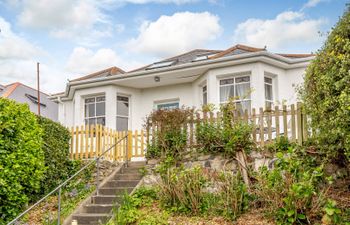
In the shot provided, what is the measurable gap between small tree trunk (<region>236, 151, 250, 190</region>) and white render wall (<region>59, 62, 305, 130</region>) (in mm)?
3588

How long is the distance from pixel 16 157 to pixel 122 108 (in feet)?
23.2

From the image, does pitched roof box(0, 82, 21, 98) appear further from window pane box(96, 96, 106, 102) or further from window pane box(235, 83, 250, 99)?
window pane box(235, 83, 250, 99)

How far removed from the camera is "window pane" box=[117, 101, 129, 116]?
531 inches

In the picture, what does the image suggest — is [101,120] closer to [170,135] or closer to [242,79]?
[170,135]

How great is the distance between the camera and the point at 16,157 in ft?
22.0

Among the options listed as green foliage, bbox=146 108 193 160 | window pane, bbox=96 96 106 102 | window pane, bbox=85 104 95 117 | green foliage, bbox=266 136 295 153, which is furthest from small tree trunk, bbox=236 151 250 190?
window pane, bbox=85 104 95 117

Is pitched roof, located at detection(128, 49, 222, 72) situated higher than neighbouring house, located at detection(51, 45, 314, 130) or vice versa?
pitched roof, located at detection(128, 49, 222, 72)

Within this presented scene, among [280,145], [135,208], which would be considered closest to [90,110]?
[135,208]

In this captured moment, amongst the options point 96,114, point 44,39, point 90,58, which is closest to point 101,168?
point 96,114

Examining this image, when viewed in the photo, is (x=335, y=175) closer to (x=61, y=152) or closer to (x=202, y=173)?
(x=202, y=173)

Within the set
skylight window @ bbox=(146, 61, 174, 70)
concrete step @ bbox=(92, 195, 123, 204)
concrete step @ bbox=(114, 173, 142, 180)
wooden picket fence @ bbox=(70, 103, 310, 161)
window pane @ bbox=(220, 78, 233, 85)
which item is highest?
skylight window @ bbox=(146, 61, 174, 70)

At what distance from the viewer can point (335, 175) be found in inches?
277

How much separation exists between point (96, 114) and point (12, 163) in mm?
7189

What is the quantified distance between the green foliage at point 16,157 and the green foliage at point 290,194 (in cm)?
462
